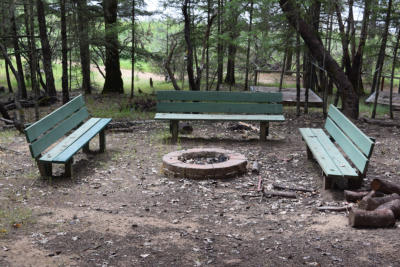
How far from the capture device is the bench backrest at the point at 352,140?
14.5ft

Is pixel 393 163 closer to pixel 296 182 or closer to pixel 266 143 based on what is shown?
pixel 296 182

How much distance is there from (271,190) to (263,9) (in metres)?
6.68

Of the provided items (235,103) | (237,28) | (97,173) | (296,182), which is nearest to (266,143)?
(235,103)

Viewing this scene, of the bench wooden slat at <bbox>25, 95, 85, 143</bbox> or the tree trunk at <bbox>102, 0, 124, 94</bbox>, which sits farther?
the tree trunk at <bbox>102, 0, 124, 94</bbox>

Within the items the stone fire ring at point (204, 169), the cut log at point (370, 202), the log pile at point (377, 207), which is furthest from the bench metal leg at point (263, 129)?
the cut log at point (370, 202)

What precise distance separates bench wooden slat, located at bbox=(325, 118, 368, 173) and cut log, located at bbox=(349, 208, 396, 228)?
0.72 meters

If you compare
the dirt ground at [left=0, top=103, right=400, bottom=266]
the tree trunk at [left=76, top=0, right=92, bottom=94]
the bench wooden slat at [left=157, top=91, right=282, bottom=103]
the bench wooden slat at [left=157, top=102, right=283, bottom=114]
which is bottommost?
the dirt ground at [left=0, top=103, right=400, bottom=266]

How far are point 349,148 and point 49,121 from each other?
421cm

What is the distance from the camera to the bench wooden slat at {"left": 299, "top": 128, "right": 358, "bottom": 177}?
4602mm

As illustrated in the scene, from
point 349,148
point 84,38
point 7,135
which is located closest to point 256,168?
point 349,148

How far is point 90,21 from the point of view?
1423cm

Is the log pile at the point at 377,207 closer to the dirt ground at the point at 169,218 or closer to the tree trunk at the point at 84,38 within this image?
the dirt ground at the point at 169,218

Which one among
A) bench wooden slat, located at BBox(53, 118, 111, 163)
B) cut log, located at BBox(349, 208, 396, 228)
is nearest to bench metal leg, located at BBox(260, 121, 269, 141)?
bench wooden slat, located at BBox(53, 118, 111, 163)

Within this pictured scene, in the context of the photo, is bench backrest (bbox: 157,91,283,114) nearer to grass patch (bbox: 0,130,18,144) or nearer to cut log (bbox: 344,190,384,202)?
grass patch (bbox: 0,130,18,144)
